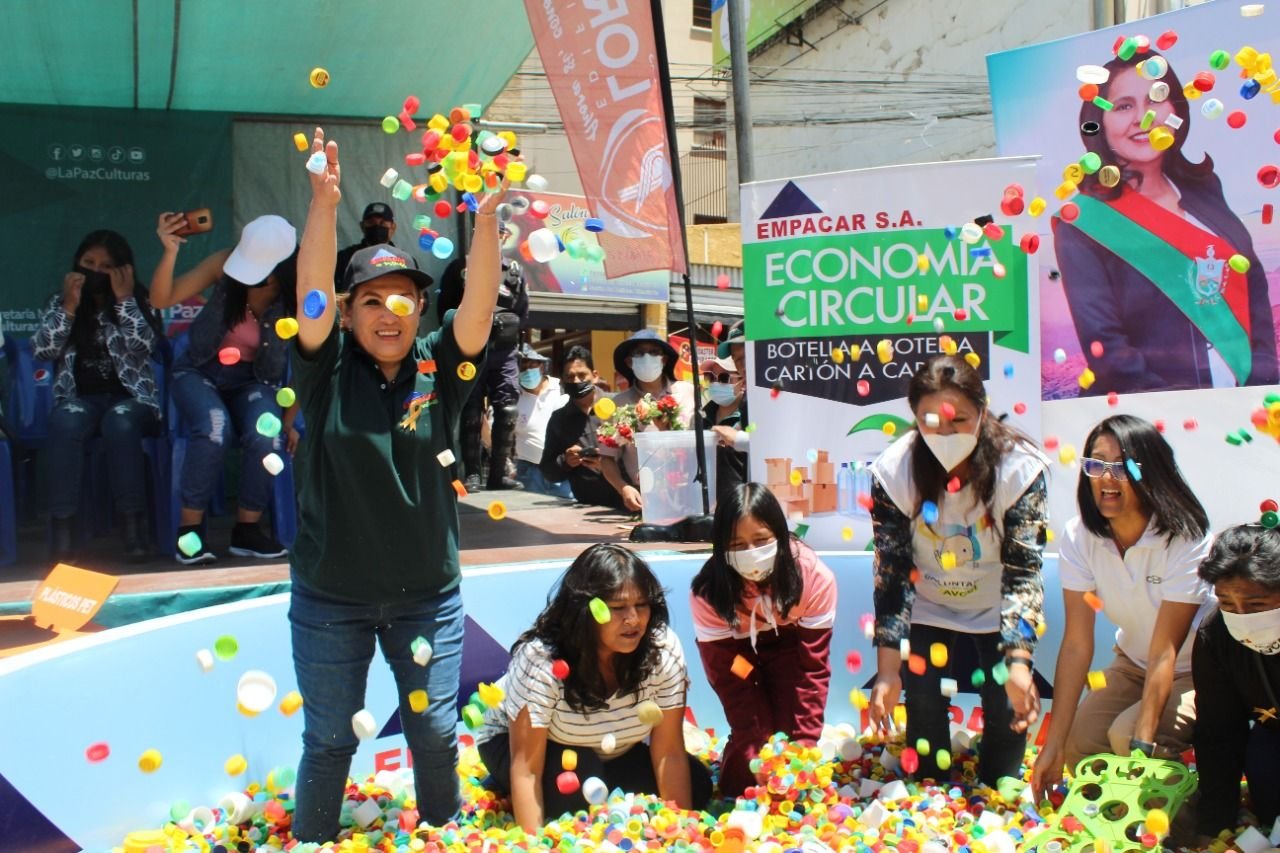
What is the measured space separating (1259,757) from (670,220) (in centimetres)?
288

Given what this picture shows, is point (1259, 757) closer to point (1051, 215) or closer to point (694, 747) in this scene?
point (694, 747)

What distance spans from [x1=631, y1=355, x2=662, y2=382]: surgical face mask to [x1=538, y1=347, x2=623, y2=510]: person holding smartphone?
296 mm

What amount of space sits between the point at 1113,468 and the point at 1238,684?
0.58 meters

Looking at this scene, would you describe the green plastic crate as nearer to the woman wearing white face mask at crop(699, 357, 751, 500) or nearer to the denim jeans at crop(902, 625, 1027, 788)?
the denim jeans at crop(902, 625, 1027, 788)

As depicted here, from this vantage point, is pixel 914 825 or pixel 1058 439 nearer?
pixel 914 825

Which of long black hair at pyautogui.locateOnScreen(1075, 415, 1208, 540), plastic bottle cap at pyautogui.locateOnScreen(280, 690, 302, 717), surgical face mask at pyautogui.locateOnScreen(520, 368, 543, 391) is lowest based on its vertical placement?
plastic bottle cap at pyautogui.locateOnScreen(280, 690, 302, 717)

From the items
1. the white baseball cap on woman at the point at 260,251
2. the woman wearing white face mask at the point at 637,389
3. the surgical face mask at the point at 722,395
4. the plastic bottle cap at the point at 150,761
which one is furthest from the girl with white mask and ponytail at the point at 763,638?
the surgical face mask at the point at 722,395

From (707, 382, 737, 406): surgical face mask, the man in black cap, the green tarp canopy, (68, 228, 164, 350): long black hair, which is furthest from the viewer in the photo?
(707, 382, 737, 406): surgical face mask

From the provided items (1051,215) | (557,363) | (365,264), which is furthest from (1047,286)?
(557,363)

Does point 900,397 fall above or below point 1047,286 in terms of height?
below

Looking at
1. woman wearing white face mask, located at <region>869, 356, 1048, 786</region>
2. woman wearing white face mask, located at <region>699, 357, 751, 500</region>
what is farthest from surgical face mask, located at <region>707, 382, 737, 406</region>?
woman wearing white face mask, located at <region>869, 356, 1048, 786</region>

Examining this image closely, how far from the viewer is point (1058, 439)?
444 centimetres

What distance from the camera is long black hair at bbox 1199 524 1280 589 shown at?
2.46 m

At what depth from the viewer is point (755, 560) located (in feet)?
9.95
